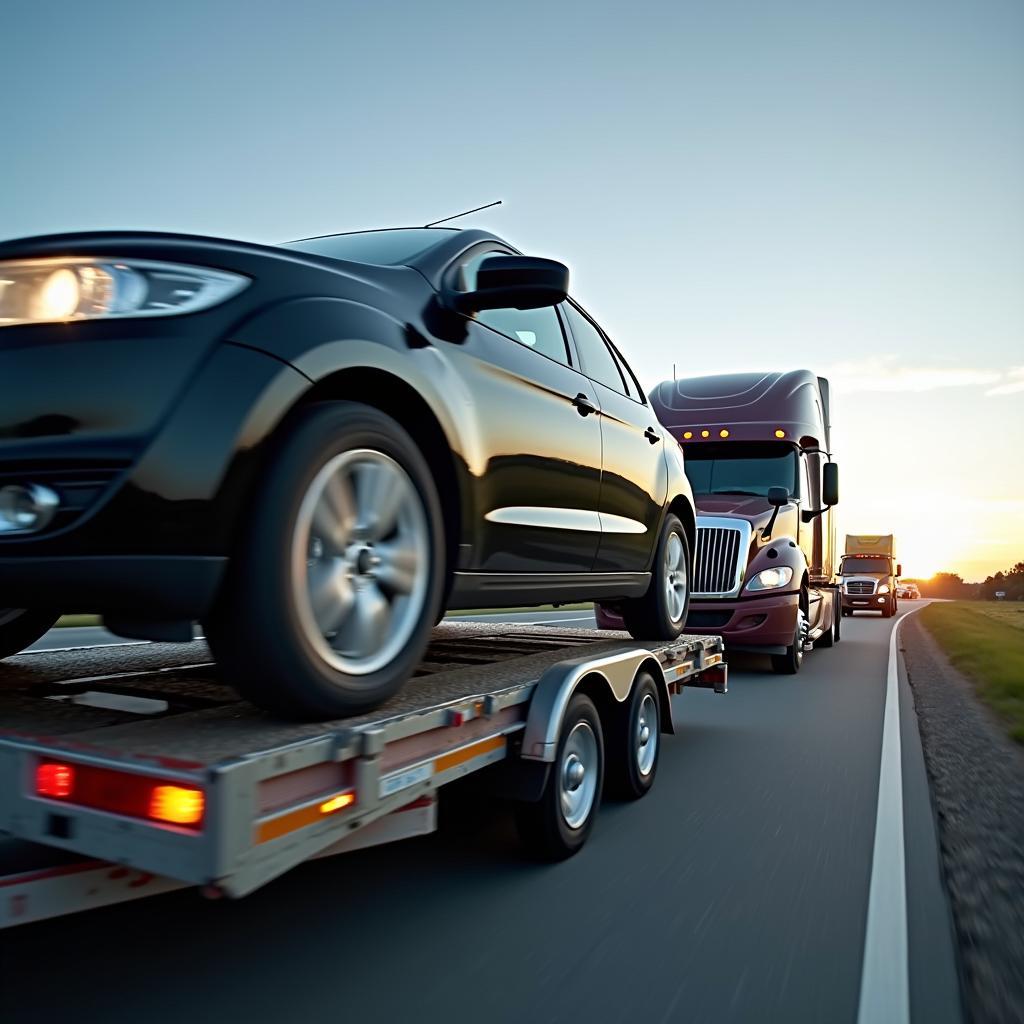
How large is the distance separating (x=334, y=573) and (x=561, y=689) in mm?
1351

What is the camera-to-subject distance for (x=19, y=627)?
425 centimetres

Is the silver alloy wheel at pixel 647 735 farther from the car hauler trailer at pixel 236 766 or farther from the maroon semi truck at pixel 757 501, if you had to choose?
the maroon semi truck at pixel 757 501

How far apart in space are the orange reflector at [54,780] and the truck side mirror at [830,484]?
12066 millimetres

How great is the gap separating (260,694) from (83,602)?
535 mm

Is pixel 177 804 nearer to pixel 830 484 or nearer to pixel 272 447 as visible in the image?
pixel 272 447

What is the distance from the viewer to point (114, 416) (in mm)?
2527

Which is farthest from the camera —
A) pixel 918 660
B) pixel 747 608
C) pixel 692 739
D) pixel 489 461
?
pixel 918 660

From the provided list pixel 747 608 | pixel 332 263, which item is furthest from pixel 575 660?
pixel 747 608

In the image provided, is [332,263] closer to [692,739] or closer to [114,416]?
[114,416]

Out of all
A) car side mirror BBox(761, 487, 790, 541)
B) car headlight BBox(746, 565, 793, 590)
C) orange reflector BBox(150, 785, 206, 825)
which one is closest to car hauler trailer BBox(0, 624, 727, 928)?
orange reflector BBox(150, 785, 206, 825)

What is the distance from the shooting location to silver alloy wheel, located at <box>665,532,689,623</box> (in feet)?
21.3

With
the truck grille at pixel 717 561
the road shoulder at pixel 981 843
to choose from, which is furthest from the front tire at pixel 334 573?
the truck grille at pixel 717 561

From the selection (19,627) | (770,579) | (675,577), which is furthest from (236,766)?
(770,579)

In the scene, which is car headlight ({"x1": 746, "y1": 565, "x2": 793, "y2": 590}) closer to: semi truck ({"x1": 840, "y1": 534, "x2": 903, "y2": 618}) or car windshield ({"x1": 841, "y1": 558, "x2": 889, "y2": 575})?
semi truck ({"x1": 840, "y1": 534, "x2": 903, "y2": 618})
